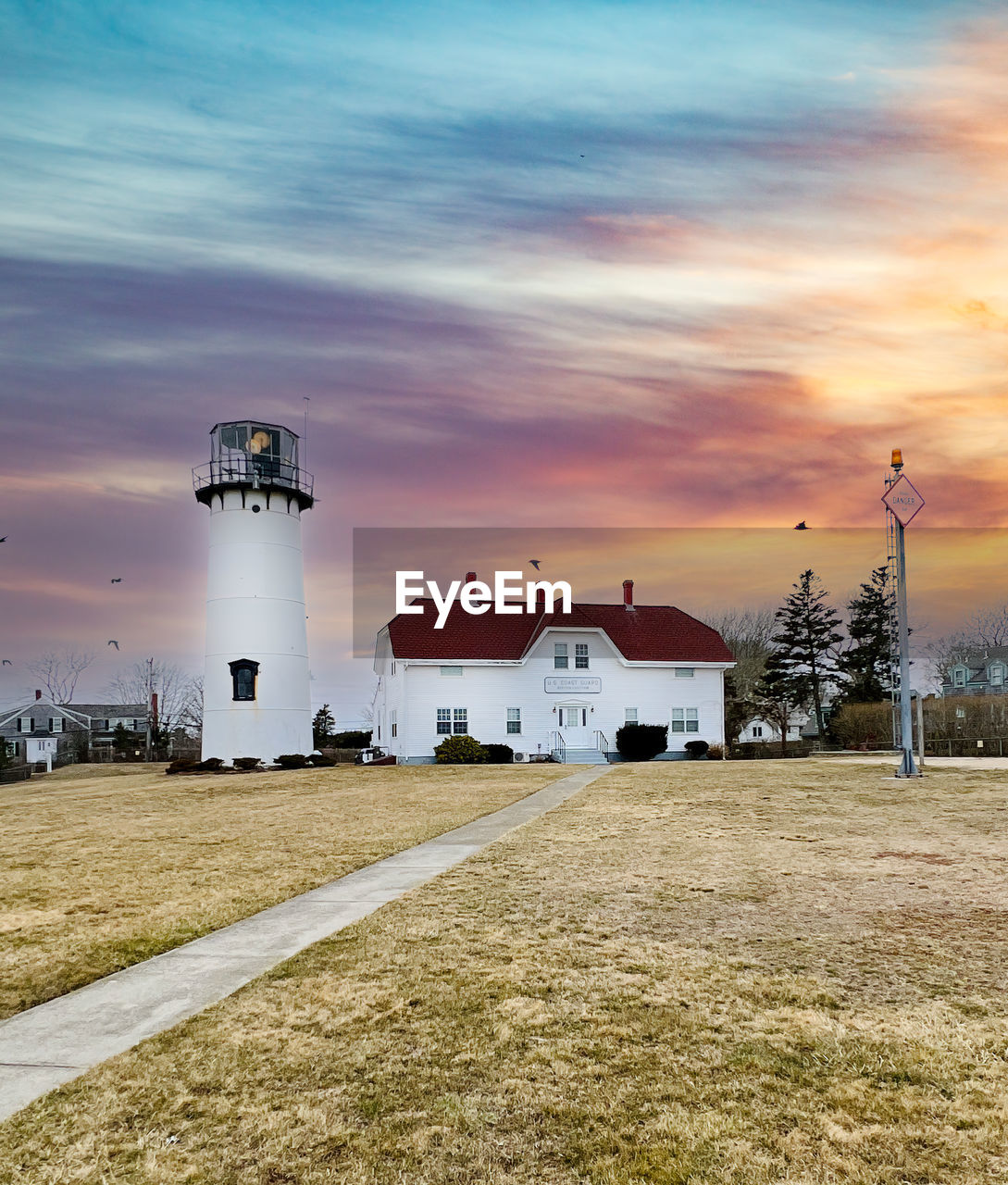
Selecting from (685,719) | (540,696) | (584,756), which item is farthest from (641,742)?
(540,696)

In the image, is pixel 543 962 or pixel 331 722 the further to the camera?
pixel 331 722

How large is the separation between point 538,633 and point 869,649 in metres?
31.7

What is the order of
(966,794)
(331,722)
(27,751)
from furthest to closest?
(27,751)
(331,722)
(966,794)

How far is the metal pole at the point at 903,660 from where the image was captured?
22.8 meters

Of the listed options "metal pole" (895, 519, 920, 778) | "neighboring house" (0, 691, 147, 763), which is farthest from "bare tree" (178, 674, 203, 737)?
"metal pole" (895, 519, 920, 778)

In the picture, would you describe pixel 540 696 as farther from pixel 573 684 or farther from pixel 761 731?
pixel 761 731

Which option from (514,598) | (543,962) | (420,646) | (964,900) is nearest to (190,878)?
(543,962)

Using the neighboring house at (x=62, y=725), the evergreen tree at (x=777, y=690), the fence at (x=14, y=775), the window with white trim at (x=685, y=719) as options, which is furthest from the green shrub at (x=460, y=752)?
the neighboring house at (x=62, y=725)

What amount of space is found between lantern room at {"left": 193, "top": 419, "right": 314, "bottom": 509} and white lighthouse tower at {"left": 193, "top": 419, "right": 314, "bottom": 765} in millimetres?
41

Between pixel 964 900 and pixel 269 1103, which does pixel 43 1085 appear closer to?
pixel 269 1103

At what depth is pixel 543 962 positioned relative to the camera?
7051 mm

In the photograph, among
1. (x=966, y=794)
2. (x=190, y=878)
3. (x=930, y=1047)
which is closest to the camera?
(x=930, y=1047)

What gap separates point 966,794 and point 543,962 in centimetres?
1591

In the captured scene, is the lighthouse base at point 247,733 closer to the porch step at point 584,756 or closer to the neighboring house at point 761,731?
the porch step at point 584,756
